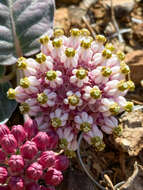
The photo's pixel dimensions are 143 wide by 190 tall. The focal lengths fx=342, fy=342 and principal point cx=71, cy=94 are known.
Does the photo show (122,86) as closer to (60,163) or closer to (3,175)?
(60,163)

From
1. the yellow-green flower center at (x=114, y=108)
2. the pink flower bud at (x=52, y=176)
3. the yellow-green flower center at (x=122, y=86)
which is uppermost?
the yellow-green flower center at (x=122, y=86)

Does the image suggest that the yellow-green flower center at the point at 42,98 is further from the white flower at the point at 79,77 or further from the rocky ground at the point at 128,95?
the rocky ground at the point at 128,95

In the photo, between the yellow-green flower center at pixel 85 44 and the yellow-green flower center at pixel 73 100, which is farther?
the yellow-green flower center at pixel 85 44

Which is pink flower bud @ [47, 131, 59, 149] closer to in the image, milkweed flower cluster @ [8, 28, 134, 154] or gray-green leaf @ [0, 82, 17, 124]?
milkweed flower cluster @ [8, 28, 134, 154]

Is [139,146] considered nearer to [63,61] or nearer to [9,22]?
[63,61]

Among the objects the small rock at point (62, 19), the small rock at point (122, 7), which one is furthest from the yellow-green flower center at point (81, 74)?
the small rock at point (122, 7)

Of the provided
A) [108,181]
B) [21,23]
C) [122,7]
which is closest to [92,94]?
[108,181]

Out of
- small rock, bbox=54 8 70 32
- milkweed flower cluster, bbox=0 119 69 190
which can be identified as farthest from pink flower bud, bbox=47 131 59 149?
small rock, bbox=54 8 70 32
